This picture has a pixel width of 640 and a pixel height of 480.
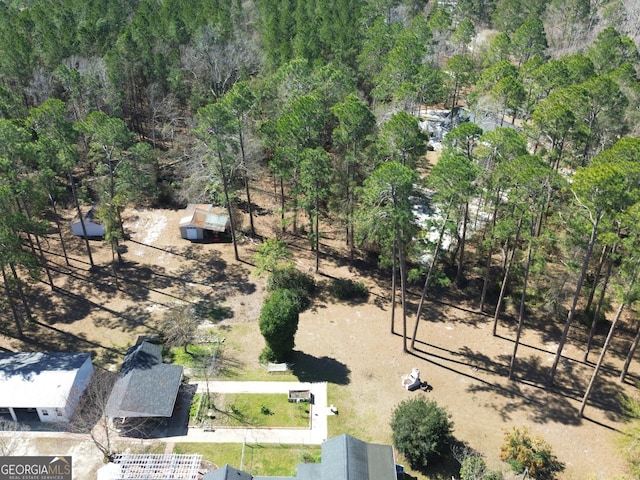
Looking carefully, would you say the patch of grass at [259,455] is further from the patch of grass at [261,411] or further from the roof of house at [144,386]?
the roof of house at [144,386]

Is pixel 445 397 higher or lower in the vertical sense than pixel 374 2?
lower

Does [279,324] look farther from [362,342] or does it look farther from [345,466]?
[345,466]

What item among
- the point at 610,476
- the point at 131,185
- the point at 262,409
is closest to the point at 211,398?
the point at 262,409

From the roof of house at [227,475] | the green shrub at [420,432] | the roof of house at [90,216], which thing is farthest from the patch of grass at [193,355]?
the roof of house at [90,216]

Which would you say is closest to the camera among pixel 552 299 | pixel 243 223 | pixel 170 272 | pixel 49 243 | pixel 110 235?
pixel 552 299

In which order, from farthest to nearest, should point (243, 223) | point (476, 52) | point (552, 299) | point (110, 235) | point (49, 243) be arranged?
1. point (476, 52)
2. point (243, 223)
3. point (49, 243)
4. point (110, 235)
5. point (552, 299)

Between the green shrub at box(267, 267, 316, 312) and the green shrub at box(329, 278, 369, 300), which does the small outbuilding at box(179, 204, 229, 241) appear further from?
the green shrub at box(329, 278, 369, 300)

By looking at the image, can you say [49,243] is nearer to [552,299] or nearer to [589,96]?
[552,299]
